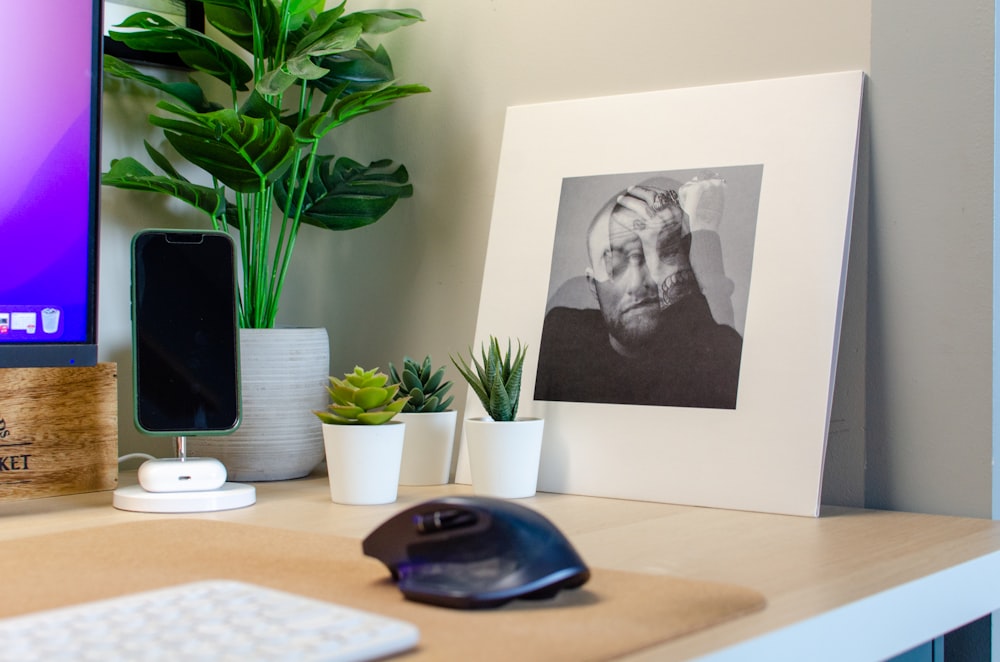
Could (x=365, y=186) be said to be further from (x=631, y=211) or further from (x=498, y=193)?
(x=631, y=211)

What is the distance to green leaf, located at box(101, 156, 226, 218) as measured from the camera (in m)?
1.15

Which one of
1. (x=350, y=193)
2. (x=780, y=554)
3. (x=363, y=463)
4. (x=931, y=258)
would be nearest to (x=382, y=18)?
(x=350, y=193)

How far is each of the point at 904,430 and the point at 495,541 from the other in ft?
1.69

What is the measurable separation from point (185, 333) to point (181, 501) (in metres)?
0.16

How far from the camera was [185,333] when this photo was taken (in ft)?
3.30

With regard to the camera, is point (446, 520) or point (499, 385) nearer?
point (446, 520)

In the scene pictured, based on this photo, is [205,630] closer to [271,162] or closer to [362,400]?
[362,400]

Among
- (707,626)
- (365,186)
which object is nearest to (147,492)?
(365,186)

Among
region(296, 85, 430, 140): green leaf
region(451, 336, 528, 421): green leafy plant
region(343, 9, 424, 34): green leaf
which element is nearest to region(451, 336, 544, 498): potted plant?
region(451, 336, 528, 421): green leafy plant

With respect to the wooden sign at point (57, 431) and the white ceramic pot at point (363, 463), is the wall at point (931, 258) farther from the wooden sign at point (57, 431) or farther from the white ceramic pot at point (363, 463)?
the wooden sign at point (57, 431)

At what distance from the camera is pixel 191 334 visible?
101cm

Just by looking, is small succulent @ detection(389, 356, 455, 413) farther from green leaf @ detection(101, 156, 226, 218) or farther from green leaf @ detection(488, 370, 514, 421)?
green leaf @ detection(101, 156, 226, 218)

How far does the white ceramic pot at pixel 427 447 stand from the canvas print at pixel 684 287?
0.03 metres

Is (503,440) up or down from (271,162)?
down
